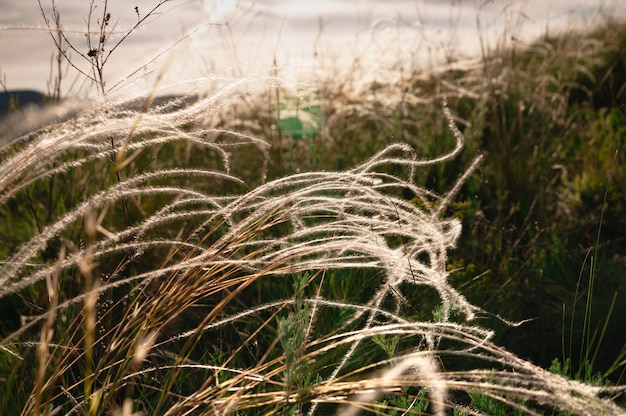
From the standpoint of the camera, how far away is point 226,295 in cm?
254

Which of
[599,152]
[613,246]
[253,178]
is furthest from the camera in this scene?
[599,152]

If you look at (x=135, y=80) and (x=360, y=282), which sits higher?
(x=135, y=80)

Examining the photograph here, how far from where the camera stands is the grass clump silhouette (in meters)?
1.24

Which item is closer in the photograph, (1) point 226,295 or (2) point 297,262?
(2) point 297,262

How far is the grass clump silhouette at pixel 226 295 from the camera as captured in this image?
4.07 feet

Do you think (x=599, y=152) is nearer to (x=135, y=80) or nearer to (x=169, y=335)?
(x=169, y=335)

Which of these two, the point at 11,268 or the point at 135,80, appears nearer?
the point at 11,268

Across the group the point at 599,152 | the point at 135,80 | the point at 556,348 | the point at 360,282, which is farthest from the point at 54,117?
the point at 599,152

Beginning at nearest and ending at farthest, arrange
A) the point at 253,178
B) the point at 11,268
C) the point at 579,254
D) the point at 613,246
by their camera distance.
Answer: the point at 11,268 → the point at 579,254 → the point at 613,246 → the point at 253,178

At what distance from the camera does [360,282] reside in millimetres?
2631

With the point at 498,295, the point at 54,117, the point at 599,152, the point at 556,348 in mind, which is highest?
the point at 54,117

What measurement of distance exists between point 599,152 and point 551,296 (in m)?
1.56

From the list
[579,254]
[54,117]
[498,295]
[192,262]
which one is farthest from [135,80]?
[579,254]

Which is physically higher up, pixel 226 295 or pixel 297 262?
pixel 297 262
